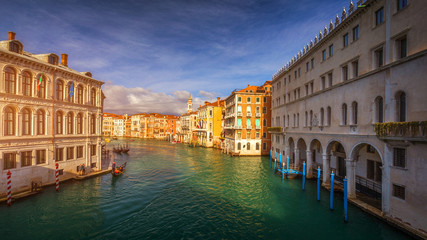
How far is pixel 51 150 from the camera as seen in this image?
1888 cm

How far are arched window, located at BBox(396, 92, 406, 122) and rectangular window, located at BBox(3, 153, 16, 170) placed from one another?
85.9 ft

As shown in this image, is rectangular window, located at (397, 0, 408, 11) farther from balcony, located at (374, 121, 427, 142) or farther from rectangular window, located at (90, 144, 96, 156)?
rectangular window, located at (90, 144, 96, 156)

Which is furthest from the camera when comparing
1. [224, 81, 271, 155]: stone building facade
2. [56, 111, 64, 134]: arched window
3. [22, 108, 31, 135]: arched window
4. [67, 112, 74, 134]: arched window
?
[224, 81, 271, 155]: stone building facade

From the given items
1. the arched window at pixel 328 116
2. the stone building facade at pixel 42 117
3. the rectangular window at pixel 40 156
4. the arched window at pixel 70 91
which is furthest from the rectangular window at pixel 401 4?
the rectangular window at pixel 40 156

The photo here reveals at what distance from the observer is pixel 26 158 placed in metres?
17.1

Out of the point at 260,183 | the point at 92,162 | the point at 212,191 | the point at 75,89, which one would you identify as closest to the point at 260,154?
the point at 260,183

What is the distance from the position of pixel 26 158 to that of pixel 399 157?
2600 cm

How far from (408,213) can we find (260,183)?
1296cm

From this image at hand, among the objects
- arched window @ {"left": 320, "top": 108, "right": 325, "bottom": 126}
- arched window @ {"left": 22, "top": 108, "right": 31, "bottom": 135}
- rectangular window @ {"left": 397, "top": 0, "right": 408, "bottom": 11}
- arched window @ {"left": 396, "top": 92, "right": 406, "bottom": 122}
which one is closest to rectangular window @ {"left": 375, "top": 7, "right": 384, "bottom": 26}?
rectangular window @ {"left": 397, "top": 0, "right": 408, "bottom": 11}

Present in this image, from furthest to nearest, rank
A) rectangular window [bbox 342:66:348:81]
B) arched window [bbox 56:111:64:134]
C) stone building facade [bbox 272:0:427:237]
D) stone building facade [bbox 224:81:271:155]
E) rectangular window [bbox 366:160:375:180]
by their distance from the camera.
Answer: stone building facade [bbox 224:81:271:155], arched window [bbox 56:111:64:134], rectangular window [bbox 366:160:375:180], rectangular window [bbox 342:66:348:81], stone building facade [bbox 272:0:427:237]

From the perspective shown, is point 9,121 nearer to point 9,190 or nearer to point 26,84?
point 26,84

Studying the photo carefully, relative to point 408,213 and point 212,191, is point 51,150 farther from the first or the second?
point 408,213

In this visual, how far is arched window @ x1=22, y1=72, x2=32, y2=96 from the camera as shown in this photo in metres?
17.0

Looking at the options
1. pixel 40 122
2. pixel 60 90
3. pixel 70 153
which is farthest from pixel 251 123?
pixel 40 122
